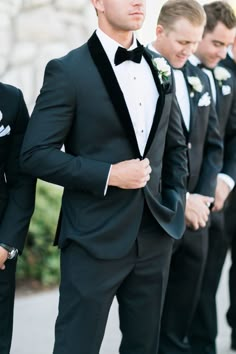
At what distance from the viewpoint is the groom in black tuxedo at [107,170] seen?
354 cm

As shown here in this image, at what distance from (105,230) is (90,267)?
0.17 meters

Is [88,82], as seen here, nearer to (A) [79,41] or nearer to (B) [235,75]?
(B) [235,75]

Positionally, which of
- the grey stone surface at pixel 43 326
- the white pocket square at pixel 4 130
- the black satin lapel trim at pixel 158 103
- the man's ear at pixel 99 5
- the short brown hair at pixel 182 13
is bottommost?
the grey stone surface at pixel 43 326

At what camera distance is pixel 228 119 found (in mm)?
5012

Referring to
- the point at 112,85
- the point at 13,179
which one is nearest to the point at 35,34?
the point at 13,179

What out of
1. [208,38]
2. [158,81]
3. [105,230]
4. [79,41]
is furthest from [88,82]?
[79,41]

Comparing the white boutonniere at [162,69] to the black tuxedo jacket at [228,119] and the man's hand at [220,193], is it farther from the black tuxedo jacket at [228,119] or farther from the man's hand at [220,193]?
the man's hand at [220,193]

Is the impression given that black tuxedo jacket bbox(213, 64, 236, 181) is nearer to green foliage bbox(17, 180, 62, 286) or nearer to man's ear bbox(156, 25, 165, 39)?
man's ear bbox(156, 25, 165, 39)

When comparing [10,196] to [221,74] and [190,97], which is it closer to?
[190,97]

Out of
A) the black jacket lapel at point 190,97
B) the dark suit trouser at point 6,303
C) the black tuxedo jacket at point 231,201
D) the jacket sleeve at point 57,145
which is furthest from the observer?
the black tuxedo jacket at point 231,201

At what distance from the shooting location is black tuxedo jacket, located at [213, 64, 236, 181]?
4.92 metres

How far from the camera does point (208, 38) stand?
4.83 metres

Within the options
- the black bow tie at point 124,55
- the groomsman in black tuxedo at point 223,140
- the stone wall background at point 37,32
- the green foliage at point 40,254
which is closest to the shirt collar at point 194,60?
the groomsman in black tuxedo at point 223,140

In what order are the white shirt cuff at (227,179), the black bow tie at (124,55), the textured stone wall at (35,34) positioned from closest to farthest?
the black bow tie at (124,55)
the white shirt cuff at (227,179)
the textured stone wall at (35,34)
